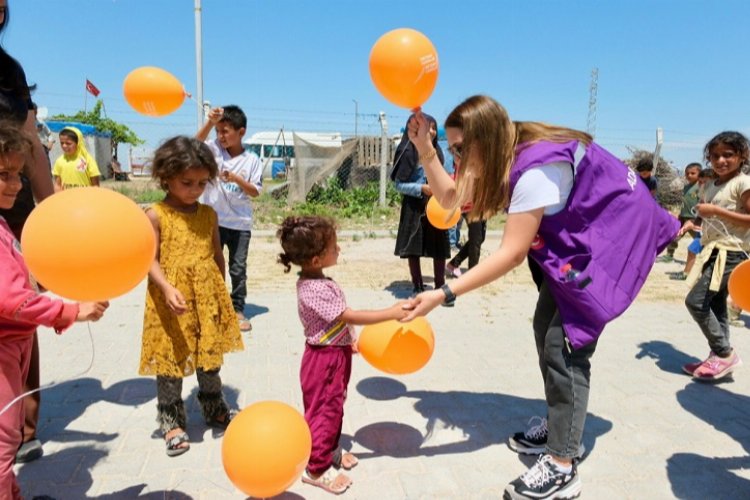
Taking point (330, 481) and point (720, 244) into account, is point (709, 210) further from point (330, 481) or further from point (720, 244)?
point (330, 481)

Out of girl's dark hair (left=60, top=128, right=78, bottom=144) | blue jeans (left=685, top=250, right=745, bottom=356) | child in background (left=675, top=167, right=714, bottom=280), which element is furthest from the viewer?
girl's dark hair (left=60, top=128, right=78, bottom=144)

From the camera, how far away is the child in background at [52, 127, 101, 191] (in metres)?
7.51

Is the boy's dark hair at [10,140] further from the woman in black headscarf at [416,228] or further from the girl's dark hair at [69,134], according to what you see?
the girl's dark hair at [69,134]

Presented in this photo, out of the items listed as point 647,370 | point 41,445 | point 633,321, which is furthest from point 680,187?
point 41,445

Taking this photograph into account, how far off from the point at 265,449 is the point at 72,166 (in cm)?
703

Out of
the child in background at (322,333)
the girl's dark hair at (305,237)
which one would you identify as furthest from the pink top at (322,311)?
the girl's dark hair at (305,237)

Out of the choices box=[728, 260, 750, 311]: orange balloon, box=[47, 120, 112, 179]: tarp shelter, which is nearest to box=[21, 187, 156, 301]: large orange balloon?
box=[728, 260, 750, 311]: orange balloon

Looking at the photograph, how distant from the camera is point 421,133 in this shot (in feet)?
10.0

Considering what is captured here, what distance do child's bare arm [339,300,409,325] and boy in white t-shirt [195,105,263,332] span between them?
99.0 inches

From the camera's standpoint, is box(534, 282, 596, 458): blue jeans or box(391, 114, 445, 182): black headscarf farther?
box(391, 114, 445, 182): black headscarf

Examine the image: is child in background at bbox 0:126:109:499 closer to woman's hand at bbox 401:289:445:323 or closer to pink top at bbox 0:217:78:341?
pink top at bbox 0:217:78:341

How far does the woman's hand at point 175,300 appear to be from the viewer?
2621 mm

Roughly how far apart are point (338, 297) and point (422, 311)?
0.42m

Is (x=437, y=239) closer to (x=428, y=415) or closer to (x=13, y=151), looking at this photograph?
(x=428, y=415)
